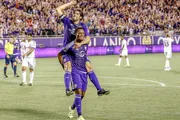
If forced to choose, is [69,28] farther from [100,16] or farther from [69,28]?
[100,16]

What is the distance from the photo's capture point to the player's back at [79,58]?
1109cm

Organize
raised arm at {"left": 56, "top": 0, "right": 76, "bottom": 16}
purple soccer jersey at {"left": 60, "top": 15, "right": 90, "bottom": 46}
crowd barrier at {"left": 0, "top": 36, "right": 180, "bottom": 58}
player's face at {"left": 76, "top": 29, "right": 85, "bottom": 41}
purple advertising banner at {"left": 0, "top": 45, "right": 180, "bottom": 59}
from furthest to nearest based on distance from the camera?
crowd barrier at {"left": 0, "top": 36, "right": 180, "bottom": 58} < purple advertising banner at {"left": 0, "top": 45, "right": 180, "bottom": 59} < purple soccer jersey at {"left": 60, "top": 15, "right": 90, "bottom": 46} < raised arm at {"left": 56, "top": 0, "right": 76, "bottom": 16} < player's face at {"left": 76, "top": 29, "right": 85, "bottom": 41}

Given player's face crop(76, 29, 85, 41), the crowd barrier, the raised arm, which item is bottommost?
the crowd barrier

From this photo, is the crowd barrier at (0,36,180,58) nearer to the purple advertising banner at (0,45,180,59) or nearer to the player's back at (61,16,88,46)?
the purple advertising banner at (0,45,180,59)

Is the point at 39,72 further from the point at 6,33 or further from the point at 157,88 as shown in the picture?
the point at 6,33

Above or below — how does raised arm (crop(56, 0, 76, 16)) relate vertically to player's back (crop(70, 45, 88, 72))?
above

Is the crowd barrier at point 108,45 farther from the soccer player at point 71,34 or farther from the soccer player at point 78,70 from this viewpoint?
the soccer player at point 78,70

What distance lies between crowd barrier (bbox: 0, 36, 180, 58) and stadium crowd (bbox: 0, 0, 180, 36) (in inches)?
35.5

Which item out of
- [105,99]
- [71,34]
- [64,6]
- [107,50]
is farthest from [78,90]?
[107,50]

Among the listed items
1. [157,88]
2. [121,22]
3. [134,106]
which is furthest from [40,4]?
[134,106]

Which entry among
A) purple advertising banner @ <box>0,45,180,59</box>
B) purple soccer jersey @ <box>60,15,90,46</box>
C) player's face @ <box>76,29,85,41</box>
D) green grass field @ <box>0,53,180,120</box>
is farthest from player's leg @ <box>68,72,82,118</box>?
purple advertising banner @ <box>0,45,180,59</box>

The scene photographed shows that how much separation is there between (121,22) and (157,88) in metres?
28.4

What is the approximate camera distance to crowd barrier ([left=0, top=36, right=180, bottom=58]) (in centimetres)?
3978

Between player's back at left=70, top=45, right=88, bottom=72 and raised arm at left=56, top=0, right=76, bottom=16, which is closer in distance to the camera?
player's back at left=70, top=45, right=88, bottom=72
